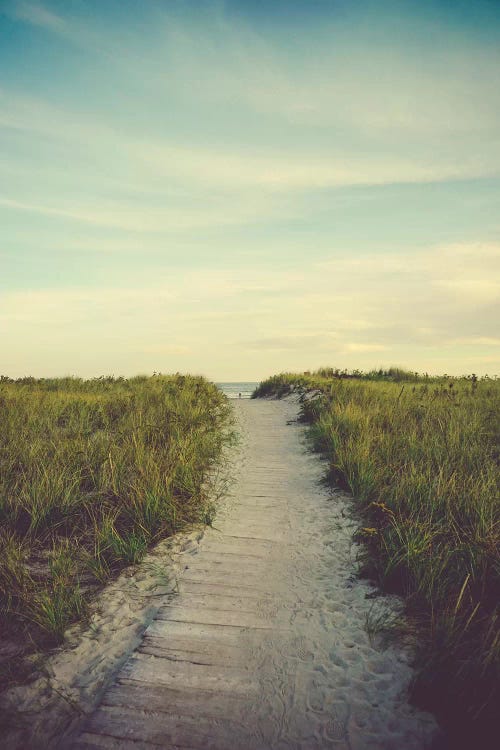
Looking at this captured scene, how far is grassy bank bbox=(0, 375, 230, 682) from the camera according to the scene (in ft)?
12.2

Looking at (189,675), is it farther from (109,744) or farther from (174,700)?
(109,744)

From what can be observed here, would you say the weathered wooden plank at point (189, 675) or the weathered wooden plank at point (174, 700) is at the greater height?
the weathered wooden plank at point (189, 675)

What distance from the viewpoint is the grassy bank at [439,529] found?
2.76 m

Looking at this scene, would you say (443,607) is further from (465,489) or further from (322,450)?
(322,450)

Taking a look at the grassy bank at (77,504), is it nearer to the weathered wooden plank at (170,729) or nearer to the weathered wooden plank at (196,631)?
the weathered wooden plank at (196,631)

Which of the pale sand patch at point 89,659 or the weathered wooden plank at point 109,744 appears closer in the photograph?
the weathered wooden plank at point 109,744

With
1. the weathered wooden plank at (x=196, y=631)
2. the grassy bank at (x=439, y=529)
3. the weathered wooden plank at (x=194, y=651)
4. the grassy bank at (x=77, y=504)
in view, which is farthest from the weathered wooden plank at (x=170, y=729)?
the grassy bank at (x=439, y=529)

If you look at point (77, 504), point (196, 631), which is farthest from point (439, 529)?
point (77, 504)

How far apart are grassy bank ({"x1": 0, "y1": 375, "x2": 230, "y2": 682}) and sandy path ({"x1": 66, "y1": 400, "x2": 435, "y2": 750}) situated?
0.72 m

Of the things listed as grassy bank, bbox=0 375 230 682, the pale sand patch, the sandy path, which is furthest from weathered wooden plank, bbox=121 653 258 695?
grassy bank, bbox=0 375 230 682

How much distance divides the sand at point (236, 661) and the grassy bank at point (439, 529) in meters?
0.25

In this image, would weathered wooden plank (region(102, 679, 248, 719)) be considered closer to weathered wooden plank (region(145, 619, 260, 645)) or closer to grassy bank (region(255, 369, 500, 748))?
weathered wooden plank (region(145, 619, 260, 645))

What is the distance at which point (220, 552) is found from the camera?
491 centimetres

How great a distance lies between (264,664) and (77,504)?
10.5 feet
